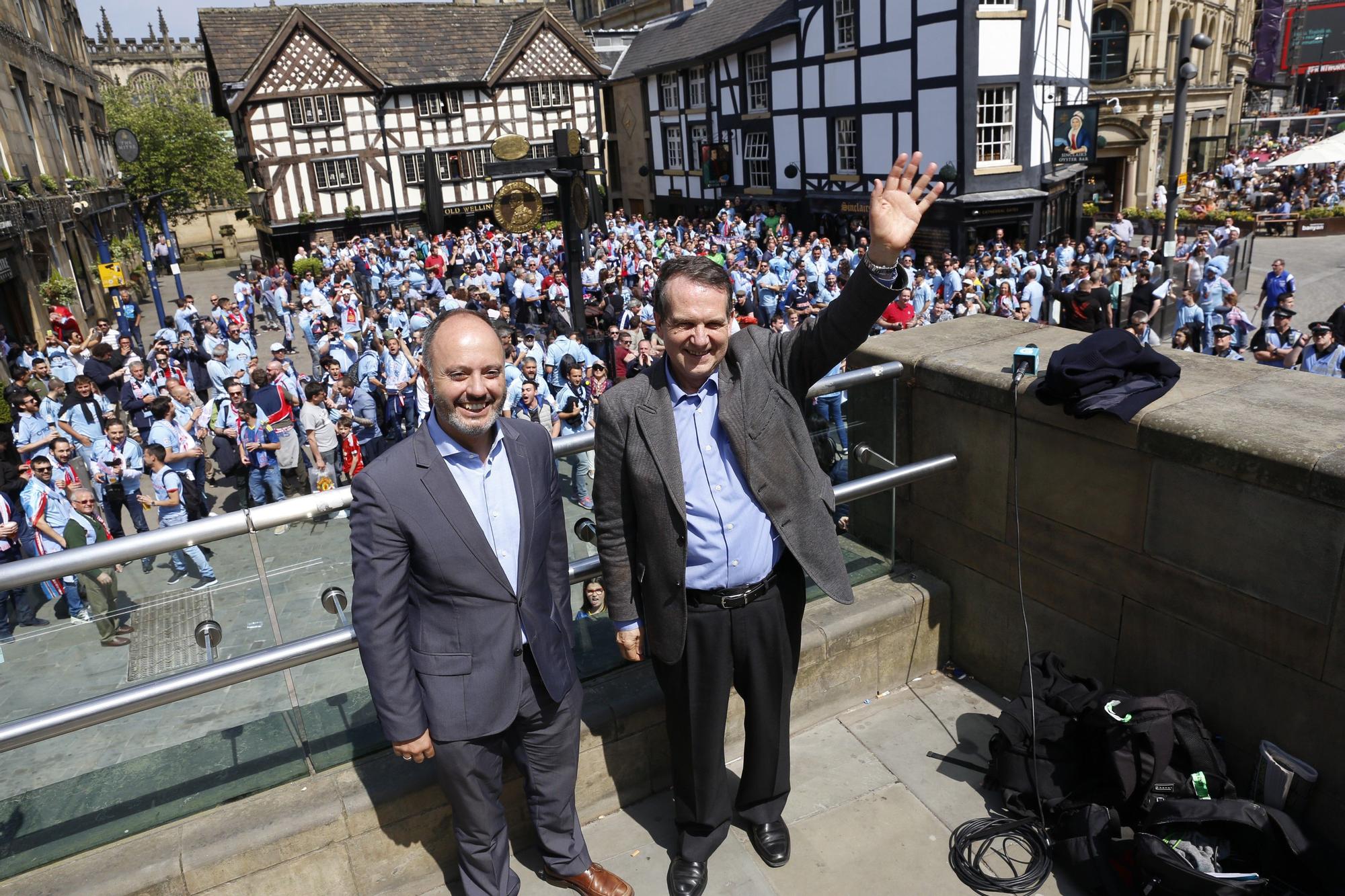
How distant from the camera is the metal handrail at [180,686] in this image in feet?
7.85

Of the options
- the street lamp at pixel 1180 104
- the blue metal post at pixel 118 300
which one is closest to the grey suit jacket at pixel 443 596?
the street lamp at pixel 1180 104

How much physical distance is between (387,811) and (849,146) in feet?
87.0

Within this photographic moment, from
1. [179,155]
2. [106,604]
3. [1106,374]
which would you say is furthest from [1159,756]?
[179,155]

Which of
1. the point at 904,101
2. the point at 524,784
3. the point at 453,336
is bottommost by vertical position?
the point at 524,784

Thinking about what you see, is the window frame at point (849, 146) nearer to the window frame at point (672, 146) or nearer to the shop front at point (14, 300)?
the window frame at point (672, 146)

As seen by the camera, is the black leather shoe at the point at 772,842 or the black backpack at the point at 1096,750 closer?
the black backpack at the point at 1096,750

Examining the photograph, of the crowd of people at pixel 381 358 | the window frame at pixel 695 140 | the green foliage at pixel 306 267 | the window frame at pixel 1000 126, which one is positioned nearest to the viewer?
the crowd of people at pixel 381 358

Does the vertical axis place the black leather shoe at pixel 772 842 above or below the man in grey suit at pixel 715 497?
below

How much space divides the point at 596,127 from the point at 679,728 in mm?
40395

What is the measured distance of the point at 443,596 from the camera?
2449 millimetres

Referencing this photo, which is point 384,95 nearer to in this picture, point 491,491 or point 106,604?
point 106,604

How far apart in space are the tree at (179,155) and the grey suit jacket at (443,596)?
40.3 metres

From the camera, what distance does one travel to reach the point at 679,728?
287cm

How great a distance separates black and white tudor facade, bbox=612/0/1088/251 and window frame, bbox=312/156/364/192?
46.9ft
